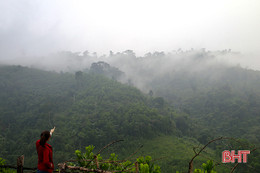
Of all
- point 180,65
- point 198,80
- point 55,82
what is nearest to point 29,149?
point 55,82

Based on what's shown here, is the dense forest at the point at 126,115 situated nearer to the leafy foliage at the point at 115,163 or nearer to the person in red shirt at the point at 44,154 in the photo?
the leafy foliage at the point at 115,163

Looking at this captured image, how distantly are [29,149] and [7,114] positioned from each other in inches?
764

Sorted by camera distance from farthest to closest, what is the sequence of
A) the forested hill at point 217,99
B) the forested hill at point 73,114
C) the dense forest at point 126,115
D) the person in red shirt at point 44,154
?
the forested hill at point 217,99 → the forested hill at point 73,114 → the dense forest at point 126,115 → the person in red shirt at point 44,154

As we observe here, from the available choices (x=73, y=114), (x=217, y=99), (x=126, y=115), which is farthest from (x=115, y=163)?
(x=217, y=99)

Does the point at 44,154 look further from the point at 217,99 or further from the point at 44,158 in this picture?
the point at 217,99

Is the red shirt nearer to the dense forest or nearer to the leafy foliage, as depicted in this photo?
the leafy foliage

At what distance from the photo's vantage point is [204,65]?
4087 inches

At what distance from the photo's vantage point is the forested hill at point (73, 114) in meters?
33.5

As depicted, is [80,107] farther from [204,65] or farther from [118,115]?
[204,65]

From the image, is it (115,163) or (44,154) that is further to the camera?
(115,163)

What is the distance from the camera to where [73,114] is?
1743 inches

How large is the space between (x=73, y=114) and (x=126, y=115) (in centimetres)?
1326

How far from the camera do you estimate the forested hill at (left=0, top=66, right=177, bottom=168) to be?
33.5m

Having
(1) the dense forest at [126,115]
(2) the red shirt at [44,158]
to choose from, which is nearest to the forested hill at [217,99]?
(1) the dense forest at [126,115]
